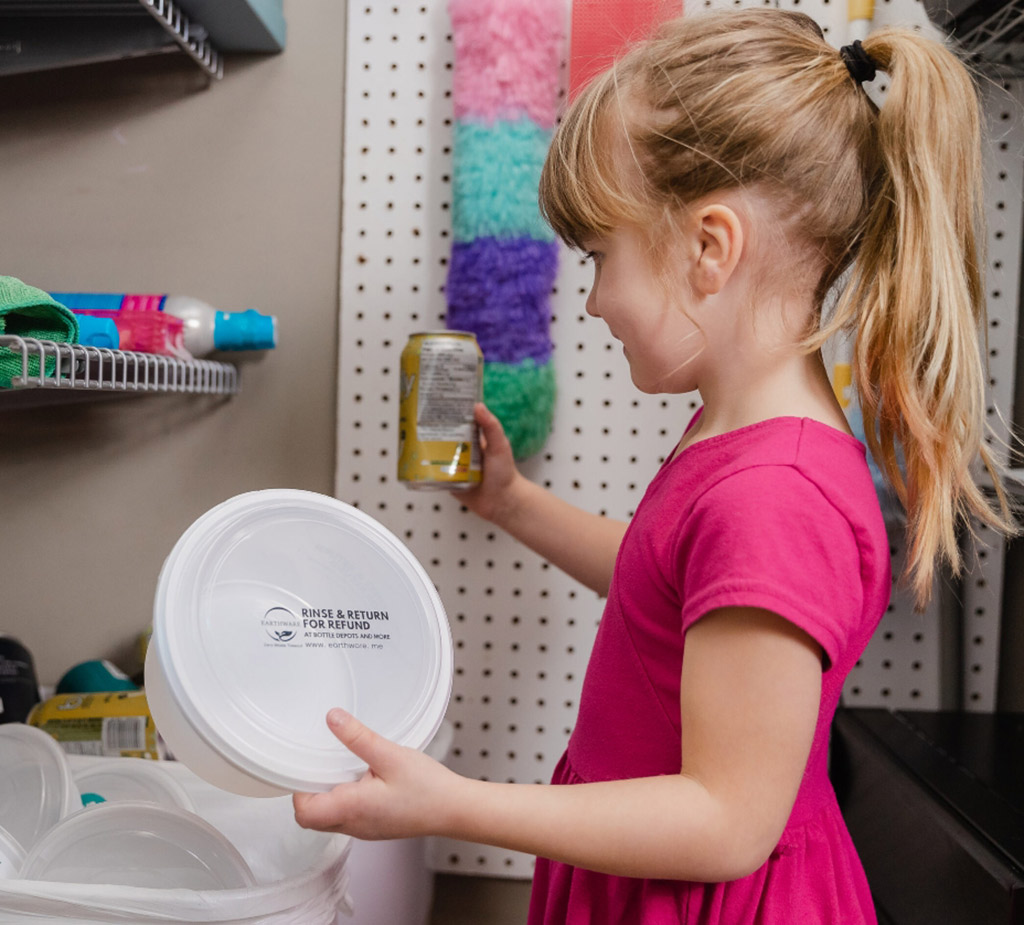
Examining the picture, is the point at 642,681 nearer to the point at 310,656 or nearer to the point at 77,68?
the point at 310,656

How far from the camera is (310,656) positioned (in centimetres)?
65

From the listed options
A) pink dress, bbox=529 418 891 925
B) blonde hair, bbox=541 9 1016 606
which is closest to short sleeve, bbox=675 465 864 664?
pink dress, bbox=529 418 891 925

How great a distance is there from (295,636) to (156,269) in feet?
2.13

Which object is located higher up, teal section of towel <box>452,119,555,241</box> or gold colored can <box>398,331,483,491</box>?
teal section of towel <box>452,119,555,241</box>

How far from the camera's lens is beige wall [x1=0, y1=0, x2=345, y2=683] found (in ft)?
3.52

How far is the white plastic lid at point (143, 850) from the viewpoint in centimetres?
68

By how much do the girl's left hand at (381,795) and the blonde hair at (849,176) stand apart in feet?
1.31

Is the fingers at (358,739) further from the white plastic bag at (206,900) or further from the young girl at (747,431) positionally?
the white plastic bag at (206,900)

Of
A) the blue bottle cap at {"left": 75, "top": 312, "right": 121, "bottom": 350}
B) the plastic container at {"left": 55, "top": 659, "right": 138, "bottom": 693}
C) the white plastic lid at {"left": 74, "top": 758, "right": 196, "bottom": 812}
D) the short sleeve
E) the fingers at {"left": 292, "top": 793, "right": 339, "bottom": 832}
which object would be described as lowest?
the white plastic lid at {"left": 74, "top": 758, "right": 196, "bottom": 812}

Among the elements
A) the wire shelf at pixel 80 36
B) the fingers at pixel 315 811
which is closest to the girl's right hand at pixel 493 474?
the fingers at pixel 315 811

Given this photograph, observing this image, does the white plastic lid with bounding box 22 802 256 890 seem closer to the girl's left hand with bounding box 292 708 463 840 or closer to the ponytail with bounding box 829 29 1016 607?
Result: the girl's left hand with bounding box 292 708 463 840

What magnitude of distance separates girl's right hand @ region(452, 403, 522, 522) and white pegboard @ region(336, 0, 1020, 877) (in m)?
0.09

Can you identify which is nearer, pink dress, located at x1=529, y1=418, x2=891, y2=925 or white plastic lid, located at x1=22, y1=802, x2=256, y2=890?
pink dress, located at x1=529, y1=418, x2=891, y2=925

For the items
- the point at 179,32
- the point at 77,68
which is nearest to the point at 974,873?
the point at 179,32
